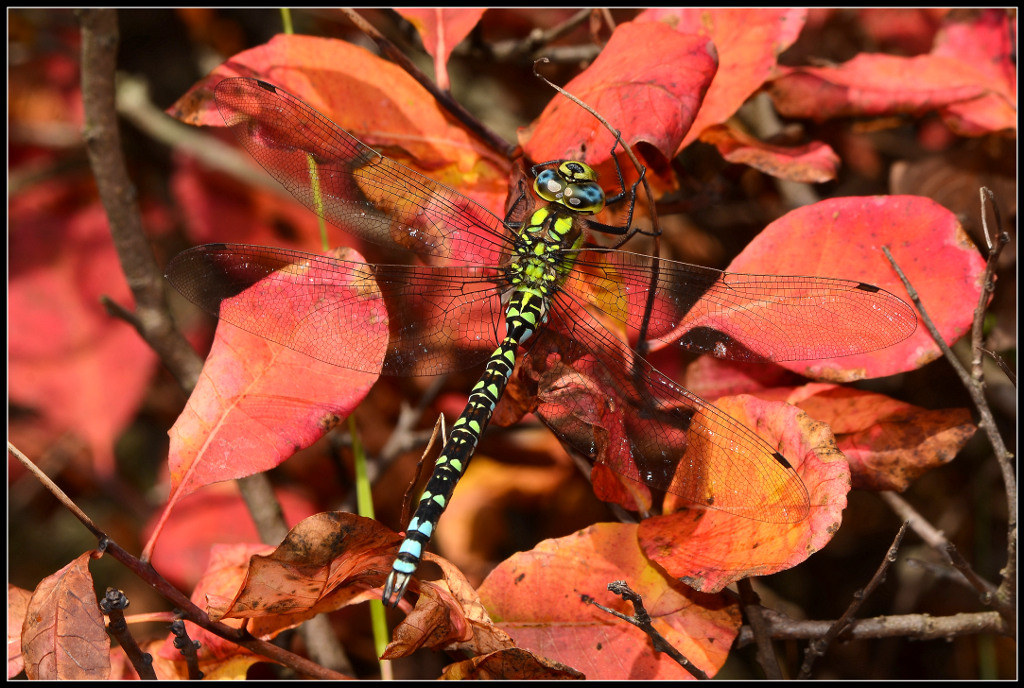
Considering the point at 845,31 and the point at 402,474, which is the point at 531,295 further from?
the point at 845,31

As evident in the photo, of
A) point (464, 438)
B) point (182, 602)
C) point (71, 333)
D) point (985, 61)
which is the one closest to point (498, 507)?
point (464, 438)

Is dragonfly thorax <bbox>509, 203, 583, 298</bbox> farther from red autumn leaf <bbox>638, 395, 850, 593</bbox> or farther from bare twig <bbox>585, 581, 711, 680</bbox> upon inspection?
bare twig <bbox>585, 581, 711, 680</bbox>

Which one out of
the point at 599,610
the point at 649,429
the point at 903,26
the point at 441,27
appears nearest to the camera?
the point at 599,610

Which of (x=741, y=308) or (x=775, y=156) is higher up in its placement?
(x=775, y=156)

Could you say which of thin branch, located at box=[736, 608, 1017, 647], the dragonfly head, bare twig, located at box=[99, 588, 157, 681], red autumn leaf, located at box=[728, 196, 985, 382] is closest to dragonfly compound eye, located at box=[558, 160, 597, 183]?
the dragonfly head

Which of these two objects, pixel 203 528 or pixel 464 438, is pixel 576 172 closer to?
pixel 464 438

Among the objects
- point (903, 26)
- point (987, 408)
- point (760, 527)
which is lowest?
point (760, 527)

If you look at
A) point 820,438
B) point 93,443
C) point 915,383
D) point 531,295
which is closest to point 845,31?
point 915,383
